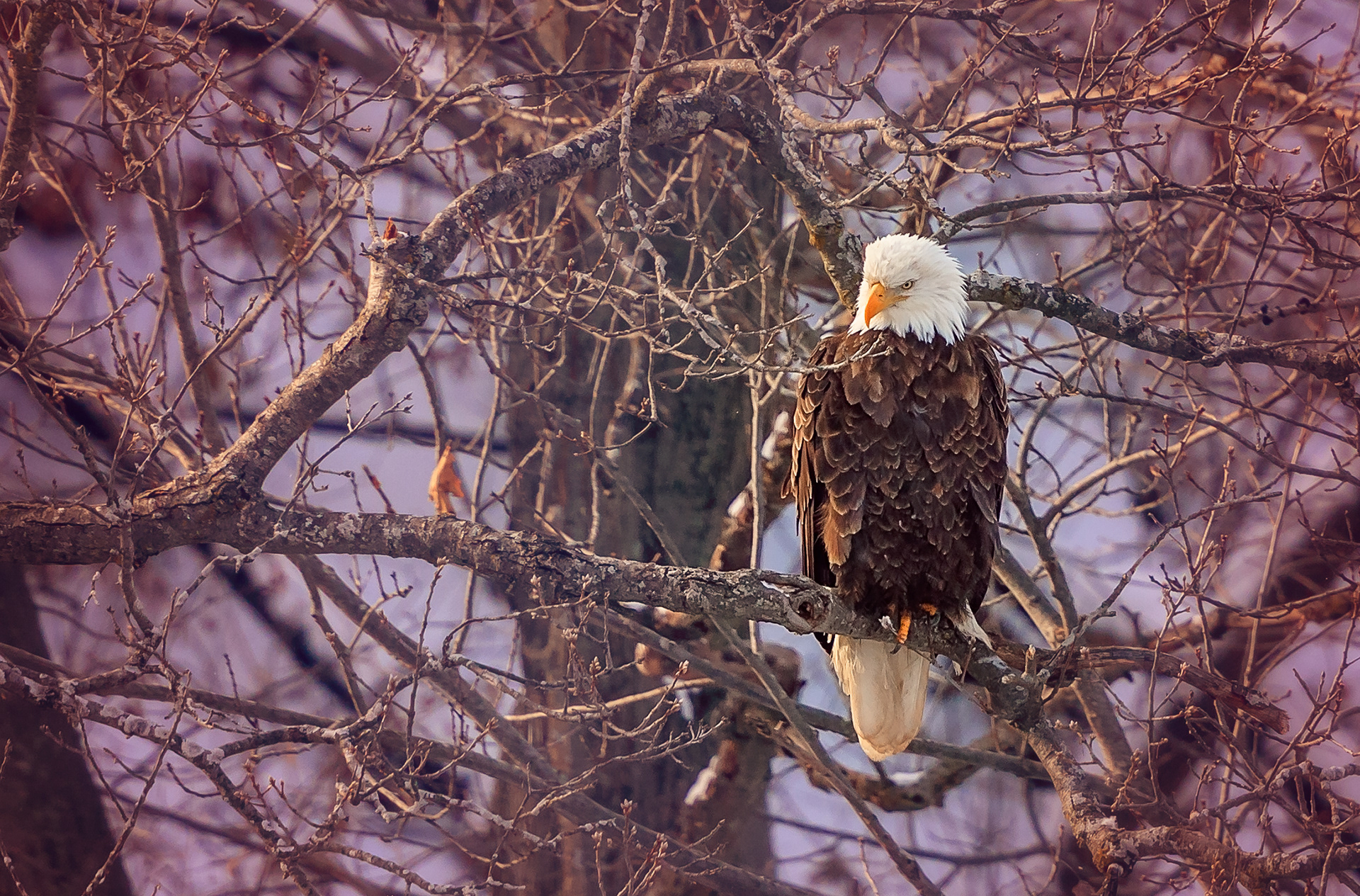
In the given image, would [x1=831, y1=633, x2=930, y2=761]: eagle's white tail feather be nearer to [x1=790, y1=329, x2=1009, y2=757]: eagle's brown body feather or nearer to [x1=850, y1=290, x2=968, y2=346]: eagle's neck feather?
[x1=790, y1=329, x2=1009, y2=757]: eagle's brown body feather

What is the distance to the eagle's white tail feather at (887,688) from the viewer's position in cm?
253

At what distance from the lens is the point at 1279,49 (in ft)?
9.44

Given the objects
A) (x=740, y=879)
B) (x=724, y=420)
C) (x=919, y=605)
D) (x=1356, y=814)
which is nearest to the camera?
(x=1356, y=814)

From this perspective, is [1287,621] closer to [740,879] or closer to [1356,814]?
[1356,814]

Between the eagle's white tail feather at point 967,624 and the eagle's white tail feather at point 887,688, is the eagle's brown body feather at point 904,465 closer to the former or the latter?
the eagle's white tail feather at point 967,624

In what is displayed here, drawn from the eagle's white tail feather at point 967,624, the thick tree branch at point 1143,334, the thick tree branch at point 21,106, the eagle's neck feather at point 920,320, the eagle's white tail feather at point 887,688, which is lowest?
the eagle's white tail feather at point 887,688

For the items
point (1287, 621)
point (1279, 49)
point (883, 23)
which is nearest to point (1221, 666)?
point (1287, 621)

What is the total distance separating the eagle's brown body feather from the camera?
88.8 inches

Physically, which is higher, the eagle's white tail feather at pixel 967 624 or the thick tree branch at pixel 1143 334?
the thick tree branch at pixel 1143 334

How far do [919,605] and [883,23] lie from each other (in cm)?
287

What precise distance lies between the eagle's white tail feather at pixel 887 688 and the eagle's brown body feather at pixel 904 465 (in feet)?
0.60

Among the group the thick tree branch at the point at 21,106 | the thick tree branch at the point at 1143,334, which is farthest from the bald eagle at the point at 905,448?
the thick tree branch at the point at 21,106

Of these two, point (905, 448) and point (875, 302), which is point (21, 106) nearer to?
point (875, 302)

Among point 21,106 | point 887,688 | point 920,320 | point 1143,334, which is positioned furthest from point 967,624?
point 21,106
